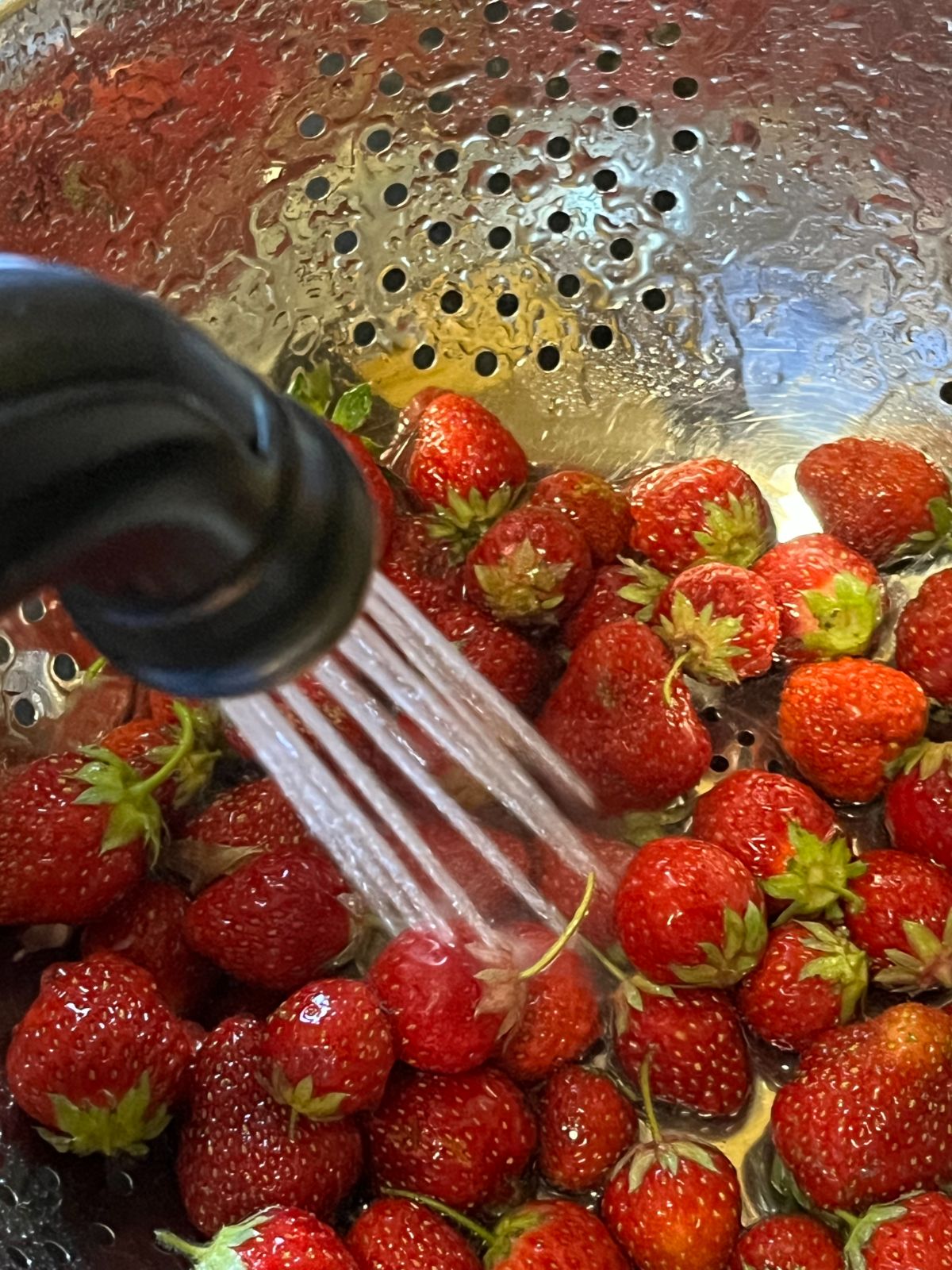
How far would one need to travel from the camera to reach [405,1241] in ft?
2.56

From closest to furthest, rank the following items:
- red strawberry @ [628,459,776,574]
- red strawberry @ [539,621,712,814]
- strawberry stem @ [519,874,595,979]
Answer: strawberry stem @ [519,874,595,979], red strawberry @ [539,621,712,814], red strawberry @ [628,459,776,574]

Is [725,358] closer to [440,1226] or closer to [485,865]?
[485,865]

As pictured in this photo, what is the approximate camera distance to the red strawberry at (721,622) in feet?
3.25

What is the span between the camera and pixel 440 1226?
2.62 ft

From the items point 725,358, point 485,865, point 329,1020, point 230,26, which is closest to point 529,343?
point 725,358

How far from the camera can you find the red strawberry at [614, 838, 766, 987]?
2.80 ft

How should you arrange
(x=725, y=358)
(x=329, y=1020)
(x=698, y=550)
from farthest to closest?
1. (x=725, y=358)
2. (x=698, y=550)
3. (x=329, y=1020)

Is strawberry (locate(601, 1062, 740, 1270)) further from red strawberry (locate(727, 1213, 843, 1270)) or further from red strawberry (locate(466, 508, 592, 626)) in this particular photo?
red strawberry (locate(466, 508, 592, 626))

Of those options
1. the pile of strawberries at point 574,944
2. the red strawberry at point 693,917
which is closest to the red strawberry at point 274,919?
the pile of strawberries at point 574,944

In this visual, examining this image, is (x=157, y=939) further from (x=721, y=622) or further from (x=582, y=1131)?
(x=721, y=622)

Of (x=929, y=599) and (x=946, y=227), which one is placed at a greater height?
(x=946, y=227)

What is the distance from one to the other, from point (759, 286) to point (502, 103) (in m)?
0.29

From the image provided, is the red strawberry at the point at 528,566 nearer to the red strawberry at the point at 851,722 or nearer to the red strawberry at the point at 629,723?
the red strawberry at the point at 629,723

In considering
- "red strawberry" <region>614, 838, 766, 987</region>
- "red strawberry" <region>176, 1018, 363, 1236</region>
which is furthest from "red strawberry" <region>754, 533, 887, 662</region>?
"red strawberry" <region>176, 1018, 363, 1236</region>
